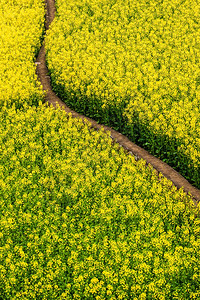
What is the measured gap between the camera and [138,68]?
47.9ft

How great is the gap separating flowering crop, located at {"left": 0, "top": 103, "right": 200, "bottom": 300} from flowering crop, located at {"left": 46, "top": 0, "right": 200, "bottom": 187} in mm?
1245

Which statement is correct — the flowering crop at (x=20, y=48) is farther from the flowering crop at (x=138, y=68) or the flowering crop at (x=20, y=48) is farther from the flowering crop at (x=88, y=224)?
the flowering crop at (x=88, y=224)

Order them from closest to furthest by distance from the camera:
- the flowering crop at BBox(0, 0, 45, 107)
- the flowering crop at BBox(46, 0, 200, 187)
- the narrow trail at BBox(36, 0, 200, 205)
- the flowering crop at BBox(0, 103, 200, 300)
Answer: the flowering crop at BBox(0, 103, 200, 300) < the narrow trail at BBox(36, 0, 200, 205) < the flowering crop at BBox(46, 0, 200, 187) < the flowering crop at BBox(0, 0, 45, 107)

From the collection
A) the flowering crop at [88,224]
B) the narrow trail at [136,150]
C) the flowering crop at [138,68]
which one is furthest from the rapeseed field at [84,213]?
the narrow trail at [136,150]

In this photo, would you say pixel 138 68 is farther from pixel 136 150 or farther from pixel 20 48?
pixel 20 48

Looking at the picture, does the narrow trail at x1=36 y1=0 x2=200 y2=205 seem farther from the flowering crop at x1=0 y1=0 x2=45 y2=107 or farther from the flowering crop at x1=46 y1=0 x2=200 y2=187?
the flowering crop at x1=0 y1=0 x2=45 y2=107

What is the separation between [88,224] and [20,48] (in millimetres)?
9982

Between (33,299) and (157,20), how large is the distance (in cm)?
1376

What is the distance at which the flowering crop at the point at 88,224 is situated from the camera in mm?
7539

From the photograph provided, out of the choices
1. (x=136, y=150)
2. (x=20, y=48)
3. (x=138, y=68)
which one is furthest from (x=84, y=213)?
(x=20, y=48)

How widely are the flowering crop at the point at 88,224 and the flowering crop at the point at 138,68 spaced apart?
1.24 m

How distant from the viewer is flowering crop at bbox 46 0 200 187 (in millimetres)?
11938

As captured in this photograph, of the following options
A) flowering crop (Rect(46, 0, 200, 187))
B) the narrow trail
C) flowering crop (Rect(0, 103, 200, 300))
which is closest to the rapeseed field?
flowering crop (Rect(0, 103, 200, 300))

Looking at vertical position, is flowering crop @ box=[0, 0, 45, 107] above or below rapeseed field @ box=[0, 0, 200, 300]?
below
